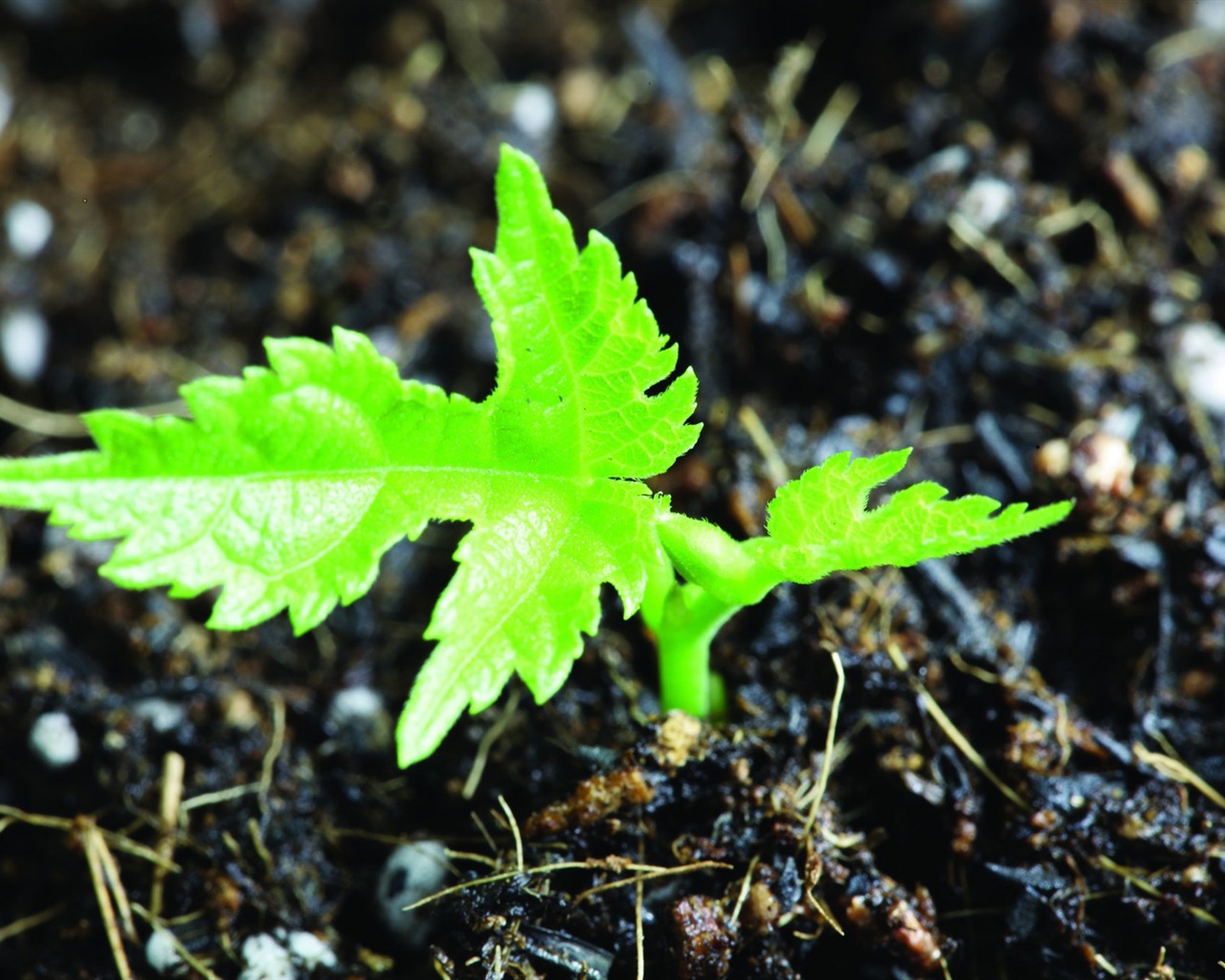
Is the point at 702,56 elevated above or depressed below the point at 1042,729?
above

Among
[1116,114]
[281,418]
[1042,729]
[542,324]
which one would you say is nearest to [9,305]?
[281,418]

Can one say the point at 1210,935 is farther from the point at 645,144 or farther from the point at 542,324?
the point at 645,144

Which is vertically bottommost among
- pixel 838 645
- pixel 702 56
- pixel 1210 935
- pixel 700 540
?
pixel 1210 935

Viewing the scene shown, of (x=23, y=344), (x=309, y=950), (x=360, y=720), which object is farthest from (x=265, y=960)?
(x=23, y=344)

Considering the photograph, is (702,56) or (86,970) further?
(702,56)

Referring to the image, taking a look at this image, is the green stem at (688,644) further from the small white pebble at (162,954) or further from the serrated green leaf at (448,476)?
the small white pebble at (162,954)

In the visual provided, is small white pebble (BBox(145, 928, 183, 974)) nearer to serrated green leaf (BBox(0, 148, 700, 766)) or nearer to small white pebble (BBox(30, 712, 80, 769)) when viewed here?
small white pebble (BBox(30, 712, 80, 769))

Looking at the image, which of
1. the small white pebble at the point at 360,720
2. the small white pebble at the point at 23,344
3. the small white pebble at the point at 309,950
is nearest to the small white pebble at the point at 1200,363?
the small white pebble at the point at 360,720
